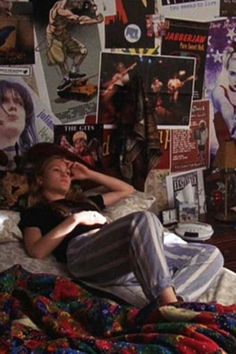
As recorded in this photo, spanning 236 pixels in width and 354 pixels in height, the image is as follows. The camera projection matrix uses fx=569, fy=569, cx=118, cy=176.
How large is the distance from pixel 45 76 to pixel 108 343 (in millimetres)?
1439

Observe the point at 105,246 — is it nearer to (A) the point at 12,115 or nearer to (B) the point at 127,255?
(B) the point at 127,255

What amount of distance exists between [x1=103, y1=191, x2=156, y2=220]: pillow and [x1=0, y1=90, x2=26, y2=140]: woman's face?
514 mm

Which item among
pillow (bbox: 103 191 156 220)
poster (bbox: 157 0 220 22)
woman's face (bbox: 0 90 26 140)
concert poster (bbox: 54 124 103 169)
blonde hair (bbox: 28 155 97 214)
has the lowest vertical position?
pillow (bbox: 103 191 156 220)

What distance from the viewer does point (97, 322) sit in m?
1.43

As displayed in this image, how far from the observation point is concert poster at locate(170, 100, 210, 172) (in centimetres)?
277

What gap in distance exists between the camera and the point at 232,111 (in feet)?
9.43

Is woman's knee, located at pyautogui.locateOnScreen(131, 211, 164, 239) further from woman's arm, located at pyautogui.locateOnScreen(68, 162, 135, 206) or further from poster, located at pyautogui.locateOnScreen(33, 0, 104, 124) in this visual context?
poster, located at pyautogui.locateOnScreen(33, 0, 104, 124)

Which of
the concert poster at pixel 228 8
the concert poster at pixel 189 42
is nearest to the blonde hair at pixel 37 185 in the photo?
the concert poster at pixel 189 42

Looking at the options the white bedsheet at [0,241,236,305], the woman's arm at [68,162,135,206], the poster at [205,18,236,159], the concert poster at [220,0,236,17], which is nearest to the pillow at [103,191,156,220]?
the woman's arm at [68,162,135,206]

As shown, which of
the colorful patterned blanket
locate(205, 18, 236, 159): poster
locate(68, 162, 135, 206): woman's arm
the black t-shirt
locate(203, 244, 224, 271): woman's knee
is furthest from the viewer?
locate(205, 18, 236, 159): poster

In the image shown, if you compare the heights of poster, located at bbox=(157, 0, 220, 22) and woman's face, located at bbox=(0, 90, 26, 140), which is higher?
poster, located at bbox=(157, 0, 220, 22)

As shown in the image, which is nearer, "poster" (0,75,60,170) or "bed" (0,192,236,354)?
"bed" (0,192,236,354)

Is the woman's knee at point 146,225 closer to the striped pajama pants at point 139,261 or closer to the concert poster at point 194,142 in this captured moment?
the striped pajama pants at point 139,261

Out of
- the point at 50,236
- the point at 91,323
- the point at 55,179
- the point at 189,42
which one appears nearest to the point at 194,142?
the point at 189,42
